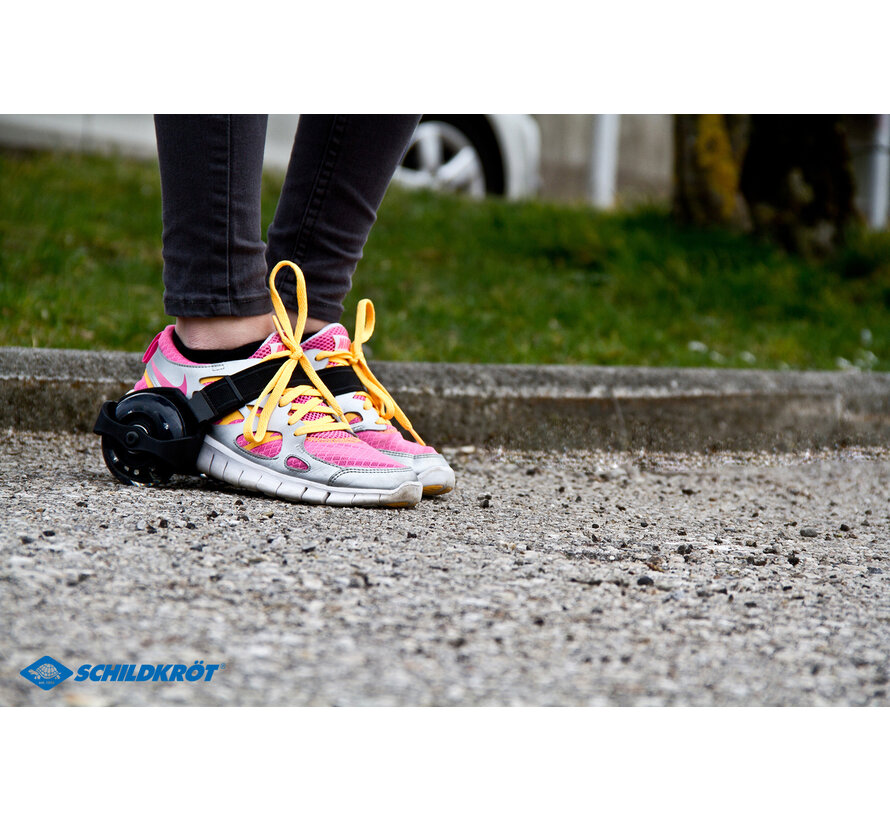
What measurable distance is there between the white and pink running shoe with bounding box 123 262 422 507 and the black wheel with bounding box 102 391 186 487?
0.06 m

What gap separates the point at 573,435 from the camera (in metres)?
2.57

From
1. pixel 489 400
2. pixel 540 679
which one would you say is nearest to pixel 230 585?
pixel 540 679

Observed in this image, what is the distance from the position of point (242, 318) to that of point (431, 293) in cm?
209

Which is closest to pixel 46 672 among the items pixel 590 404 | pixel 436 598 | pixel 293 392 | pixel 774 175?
pixel 436 598

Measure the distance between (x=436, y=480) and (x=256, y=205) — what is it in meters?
0.65

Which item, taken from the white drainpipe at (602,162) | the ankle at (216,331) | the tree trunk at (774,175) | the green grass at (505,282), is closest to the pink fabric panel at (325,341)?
the ankle at (216,331)

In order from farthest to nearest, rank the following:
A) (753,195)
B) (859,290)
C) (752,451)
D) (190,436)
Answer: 1. (753,195)
2. (859,290)
3. (752,451)
4. (190,436)

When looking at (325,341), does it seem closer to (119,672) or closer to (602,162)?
(119,672)

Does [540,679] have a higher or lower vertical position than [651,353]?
higher

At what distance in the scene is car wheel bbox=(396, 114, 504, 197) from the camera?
243 inches

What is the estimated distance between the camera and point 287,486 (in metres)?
1.77

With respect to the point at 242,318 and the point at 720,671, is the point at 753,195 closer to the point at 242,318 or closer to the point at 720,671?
the point at 242,318

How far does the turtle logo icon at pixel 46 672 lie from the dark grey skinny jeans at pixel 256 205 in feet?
2.80

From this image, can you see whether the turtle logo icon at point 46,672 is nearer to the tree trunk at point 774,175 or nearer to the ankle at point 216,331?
the ankle at point 216,331
